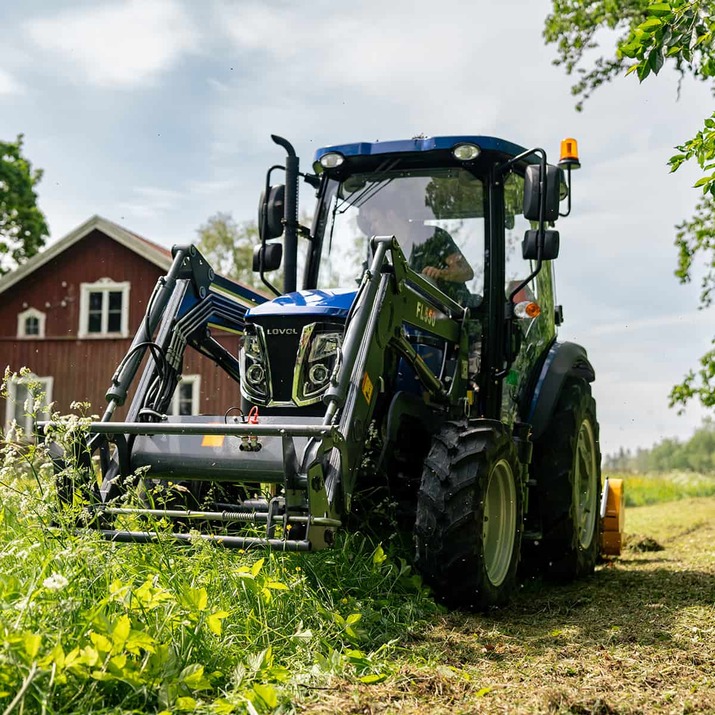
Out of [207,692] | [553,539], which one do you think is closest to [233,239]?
[553,539]

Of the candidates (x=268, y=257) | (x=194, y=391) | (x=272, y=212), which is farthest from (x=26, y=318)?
(x=272, y=212)

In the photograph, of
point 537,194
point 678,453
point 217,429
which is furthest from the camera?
point 678,453

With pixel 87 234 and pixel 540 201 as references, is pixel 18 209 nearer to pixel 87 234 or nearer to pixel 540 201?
pixel 87 234

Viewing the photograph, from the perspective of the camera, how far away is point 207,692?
3420mm

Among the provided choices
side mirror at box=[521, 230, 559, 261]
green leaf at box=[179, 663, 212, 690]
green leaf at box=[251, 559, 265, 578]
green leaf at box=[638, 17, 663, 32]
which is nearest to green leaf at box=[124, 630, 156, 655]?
green leaf at box=[179, 663, 212, 690]

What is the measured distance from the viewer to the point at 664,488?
18.8 metres

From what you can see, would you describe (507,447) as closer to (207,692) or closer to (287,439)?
(287,439)

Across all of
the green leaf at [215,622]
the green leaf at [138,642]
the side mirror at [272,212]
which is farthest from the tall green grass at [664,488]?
the green leaf at [138,642]

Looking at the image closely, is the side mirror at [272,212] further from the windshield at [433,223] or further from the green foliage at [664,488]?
the green foliage at [664,488]

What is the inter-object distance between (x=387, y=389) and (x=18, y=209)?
29.0m

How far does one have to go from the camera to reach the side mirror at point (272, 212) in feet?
20.8

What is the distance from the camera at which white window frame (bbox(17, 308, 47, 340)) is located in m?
23.0

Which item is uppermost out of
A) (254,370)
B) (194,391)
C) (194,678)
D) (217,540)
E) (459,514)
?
(194,391)

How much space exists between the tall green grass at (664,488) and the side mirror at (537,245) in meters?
12.2
